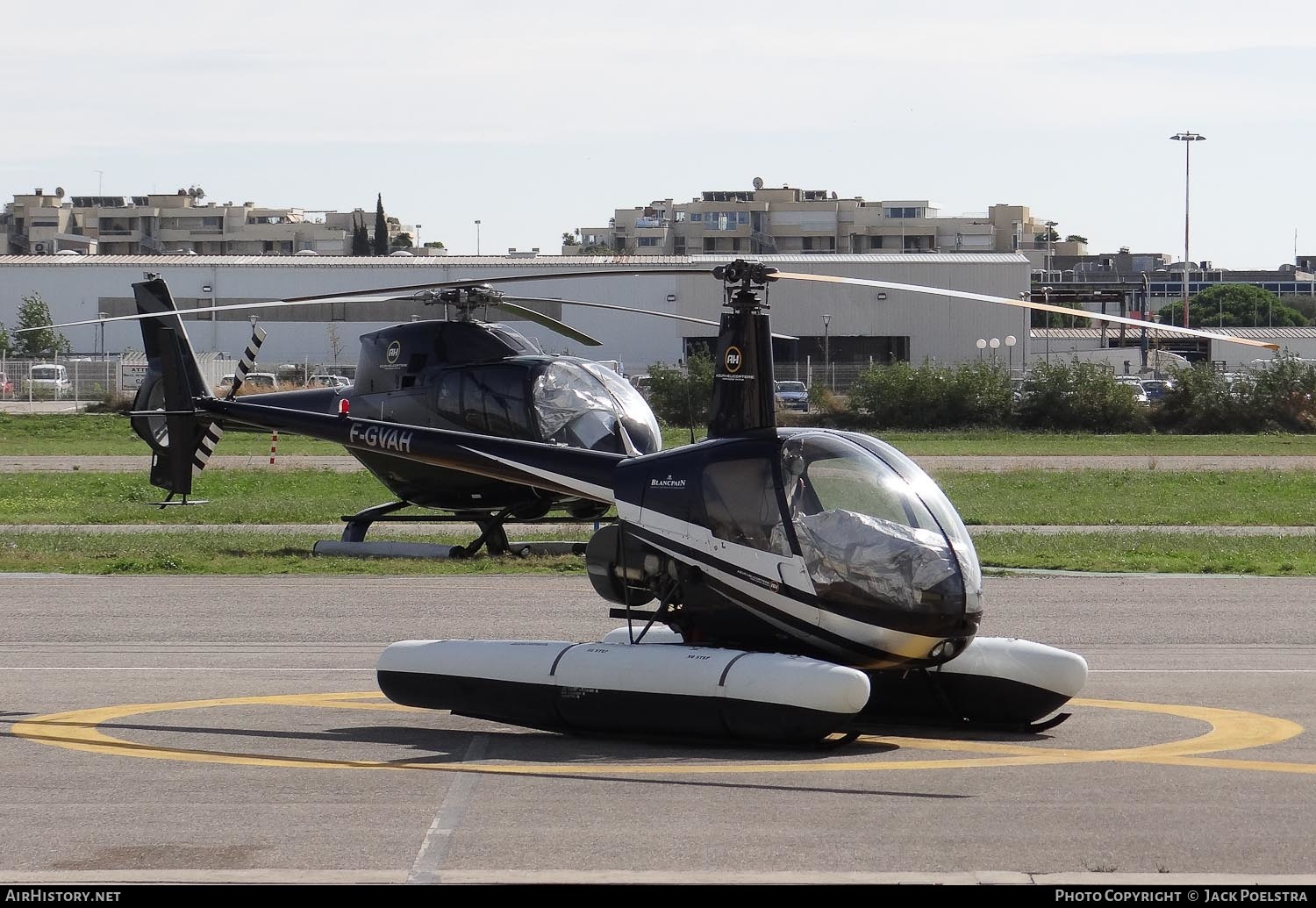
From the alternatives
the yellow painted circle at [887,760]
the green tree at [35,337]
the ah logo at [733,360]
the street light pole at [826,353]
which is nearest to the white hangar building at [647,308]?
the street light pole at [826,353]

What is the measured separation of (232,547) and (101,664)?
8.31 metres

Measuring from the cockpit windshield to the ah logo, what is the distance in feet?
2.71

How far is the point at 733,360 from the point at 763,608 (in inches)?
69.1

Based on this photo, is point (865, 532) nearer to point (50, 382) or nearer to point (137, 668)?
point (137, 668)

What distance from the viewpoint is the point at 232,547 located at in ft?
67.2

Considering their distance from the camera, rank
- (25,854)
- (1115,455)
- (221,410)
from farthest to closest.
Answer: 1. (1115,455)
2. (221,410)
3. (25,854)

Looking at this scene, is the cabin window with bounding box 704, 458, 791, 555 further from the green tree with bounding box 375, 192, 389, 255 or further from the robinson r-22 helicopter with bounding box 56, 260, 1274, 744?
the green tree with bounding box 375, 192, 389, 255

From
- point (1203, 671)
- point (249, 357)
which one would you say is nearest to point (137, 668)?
point (1203, 671)

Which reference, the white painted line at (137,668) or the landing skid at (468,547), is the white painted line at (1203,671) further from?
the landing skid at (468,547)

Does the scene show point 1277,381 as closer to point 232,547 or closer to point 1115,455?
point 1115,455

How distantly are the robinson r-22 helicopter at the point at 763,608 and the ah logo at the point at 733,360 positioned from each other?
10mm

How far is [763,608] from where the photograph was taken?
9508 millimetres

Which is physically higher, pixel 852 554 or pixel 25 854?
pixel 852 554

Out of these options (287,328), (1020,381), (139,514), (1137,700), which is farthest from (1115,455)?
(287,328)
